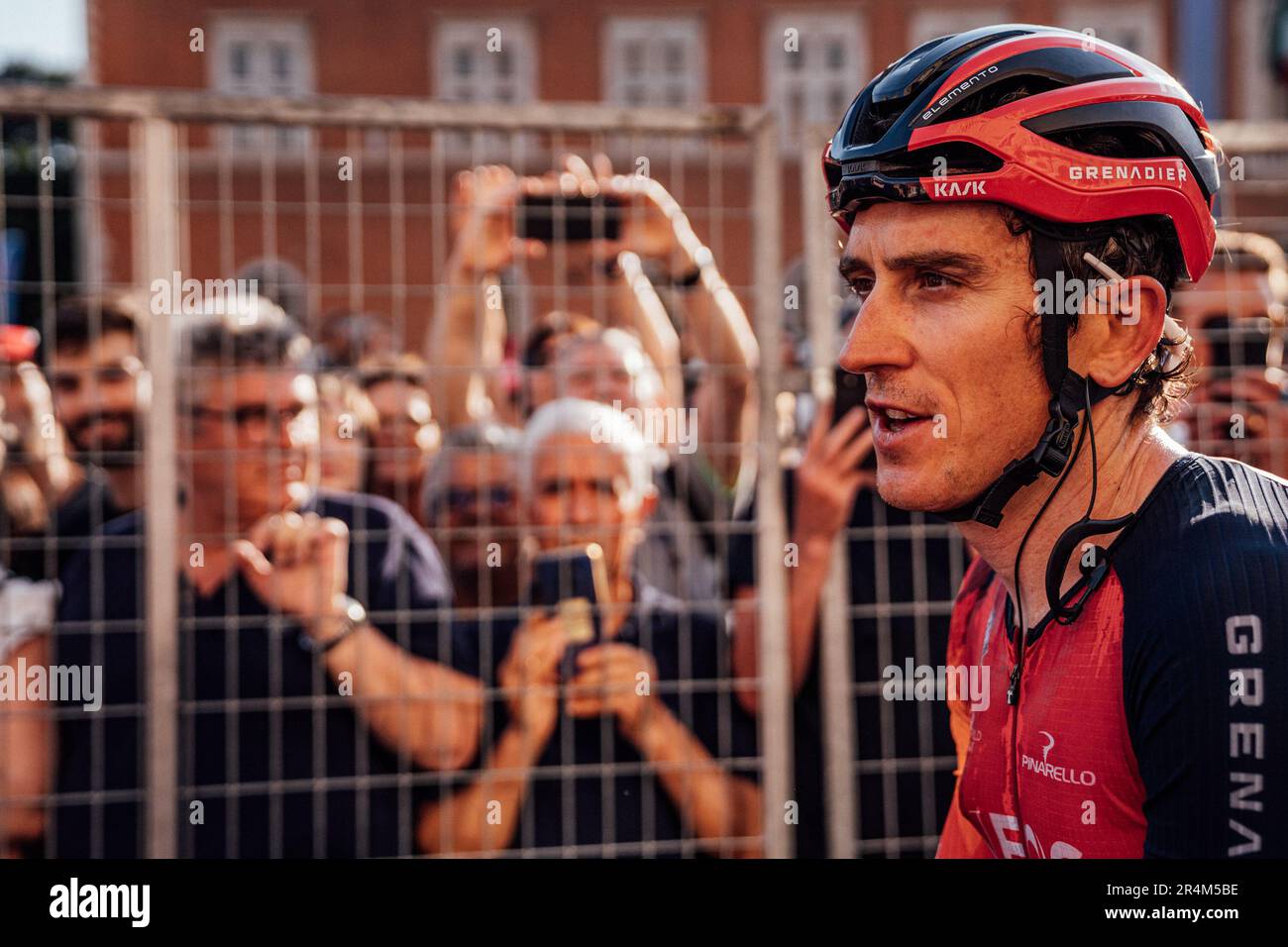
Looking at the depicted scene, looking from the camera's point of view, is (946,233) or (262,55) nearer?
(946,233)

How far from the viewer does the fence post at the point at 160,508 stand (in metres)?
3.68

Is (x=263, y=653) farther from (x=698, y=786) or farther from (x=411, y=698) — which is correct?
(x=698, y=786)

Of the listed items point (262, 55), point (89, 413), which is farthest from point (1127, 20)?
point (89, 413)

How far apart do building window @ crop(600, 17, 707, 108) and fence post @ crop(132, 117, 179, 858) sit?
22.4m

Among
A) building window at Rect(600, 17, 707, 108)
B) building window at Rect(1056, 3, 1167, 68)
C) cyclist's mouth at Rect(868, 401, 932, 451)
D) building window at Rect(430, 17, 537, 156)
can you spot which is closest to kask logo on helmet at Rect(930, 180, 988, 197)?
cyclist's mouth at Rect(868, 401, 932, 451)

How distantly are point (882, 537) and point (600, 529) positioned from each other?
86 centimetres

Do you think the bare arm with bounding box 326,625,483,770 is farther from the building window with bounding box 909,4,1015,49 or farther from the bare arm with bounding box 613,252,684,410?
the building window with bounding box 909,4,1015,49

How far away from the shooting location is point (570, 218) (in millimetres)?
3965

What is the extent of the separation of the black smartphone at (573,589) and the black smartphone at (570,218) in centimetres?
92

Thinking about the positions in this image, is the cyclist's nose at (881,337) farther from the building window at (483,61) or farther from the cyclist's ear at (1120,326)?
the building window at (483,61)

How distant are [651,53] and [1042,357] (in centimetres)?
2499

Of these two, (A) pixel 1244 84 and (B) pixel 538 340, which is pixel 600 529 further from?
(A) pixel 1244 84
